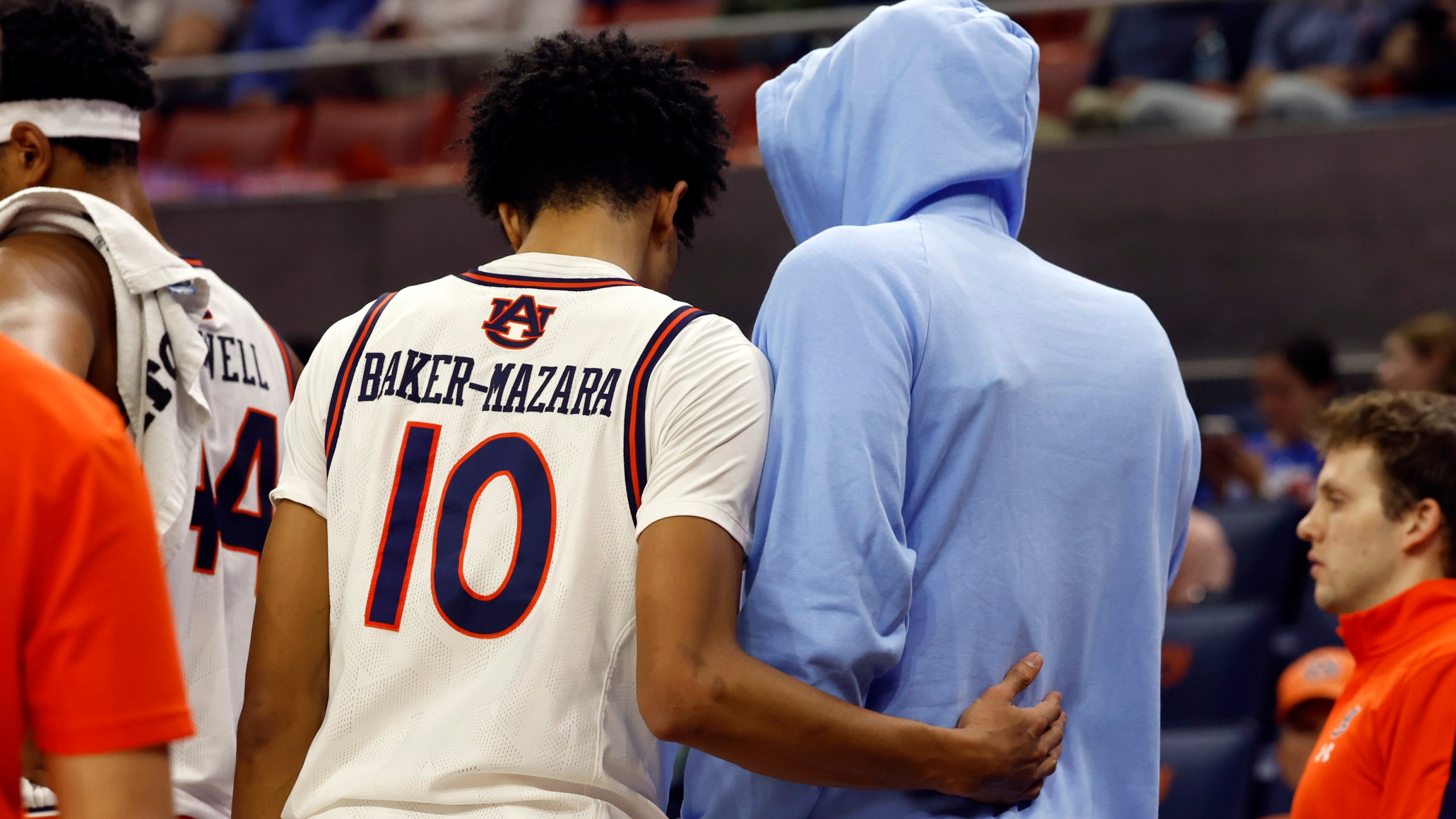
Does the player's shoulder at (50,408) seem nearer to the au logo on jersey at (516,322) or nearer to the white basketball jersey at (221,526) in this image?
the au logo on jersey at (516,322)

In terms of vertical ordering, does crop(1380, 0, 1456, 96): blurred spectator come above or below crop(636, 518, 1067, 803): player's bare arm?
above

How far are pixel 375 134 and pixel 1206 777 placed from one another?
4585mm

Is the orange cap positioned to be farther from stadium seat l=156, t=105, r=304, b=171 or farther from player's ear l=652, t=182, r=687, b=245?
stadium seat l=156, t=105, r=304, b=171

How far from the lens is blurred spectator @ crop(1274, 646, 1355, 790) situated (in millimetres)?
4000

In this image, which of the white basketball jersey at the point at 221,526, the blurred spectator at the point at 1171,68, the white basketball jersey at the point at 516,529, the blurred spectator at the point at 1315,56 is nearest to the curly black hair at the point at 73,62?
the white basketball jersey at the point at 221,526

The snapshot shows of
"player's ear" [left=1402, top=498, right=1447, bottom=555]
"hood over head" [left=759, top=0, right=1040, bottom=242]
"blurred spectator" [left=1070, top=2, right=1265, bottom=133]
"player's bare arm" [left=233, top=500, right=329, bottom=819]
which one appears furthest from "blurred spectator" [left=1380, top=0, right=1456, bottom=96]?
"player's bare arm" [left=233, top=500, right=329, bottom=819]

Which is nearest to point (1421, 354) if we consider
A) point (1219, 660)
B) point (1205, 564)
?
point (1205, 564)

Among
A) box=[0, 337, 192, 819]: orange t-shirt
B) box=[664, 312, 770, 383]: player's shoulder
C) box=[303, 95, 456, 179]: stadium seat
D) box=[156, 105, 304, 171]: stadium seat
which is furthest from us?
box=[156, 105, 304, 171]: stadium seat

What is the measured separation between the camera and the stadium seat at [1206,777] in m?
4.34

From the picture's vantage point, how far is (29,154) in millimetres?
2230

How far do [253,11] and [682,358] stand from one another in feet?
23.0

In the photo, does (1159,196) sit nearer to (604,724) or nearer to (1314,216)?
(1314,216)

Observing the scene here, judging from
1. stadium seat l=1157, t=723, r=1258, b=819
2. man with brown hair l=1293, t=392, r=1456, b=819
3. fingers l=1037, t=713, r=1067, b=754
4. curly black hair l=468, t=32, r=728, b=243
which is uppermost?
curly black hair l=468, t=32, r=728, b=243

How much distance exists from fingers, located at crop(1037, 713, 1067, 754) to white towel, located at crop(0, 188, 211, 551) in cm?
117
